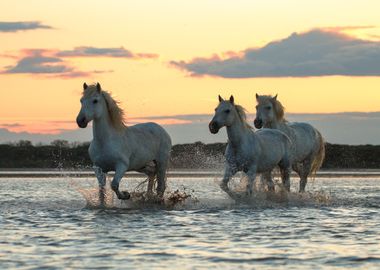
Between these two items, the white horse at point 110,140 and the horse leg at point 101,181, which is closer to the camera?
the white horse at point 110,140

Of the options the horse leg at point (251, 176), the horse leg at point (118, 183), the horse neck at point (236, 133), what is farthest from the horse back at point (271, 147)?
the horse leg at point (118, 183)

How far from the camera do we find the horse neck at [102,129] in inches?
614

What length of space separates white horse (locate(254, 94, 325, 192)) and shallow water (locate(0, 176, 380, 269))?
3033 millimetres

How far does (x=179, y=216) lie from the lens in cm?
1456

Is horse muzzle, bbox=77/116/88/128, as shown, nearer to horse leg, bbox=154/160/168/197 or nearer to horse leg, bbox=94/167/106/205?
horse leg, bbox=94/167/106/205

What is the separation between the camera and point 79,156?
195 feet

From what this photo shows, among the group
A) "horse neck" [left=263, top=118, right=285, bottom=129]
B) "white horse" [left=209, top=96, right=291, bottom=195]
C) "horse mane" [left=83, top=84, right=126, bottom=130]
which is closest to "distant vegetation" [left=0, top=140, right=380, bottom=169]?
"horse neck" [left=263, top=118, right=285, bottom=129]

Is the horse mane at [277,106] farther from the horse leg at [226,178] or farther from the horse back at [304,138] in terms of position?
the horse leg at [226,178]

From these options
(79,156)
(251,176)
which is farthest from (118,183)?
(79,156)

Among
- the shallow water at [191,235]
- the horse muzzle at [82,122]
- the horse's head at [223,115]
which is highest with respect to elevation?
the horse's head at [223,115]

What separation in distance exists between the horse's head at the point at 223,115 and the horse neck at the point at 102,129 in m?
2.11

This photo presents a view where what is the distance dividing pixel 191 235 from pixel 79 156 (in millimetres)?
48396

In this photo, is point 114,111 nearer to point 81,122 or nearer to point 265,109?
point 81,122

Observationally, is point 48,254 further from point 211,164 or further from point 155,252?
point 211,164
